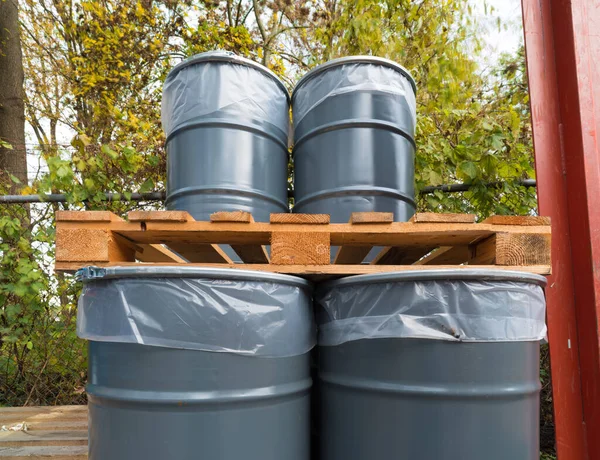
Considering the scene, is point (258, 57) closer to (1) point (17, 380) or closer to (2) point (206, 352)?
(1) point (17, 380)

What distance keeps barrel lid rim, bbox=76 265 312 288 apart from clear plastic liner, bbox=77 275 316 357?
0.5 inches

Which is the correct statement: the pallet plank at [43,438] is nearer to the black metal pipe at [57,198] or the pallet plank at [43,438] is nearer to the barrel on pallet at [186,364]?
the barrel on pallet at [186,364]

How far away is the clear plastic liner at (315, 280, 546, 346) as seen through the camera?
1468mm

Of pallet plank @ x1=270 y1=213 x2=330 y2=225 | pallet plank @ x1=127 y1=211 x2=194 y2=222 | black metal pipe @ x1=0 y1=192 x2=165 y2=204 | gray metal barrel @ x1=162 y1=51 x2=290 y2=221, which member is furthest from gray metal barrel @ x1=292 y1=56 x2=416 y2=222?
black metal pipe @ x1=0 y1=192 x2=165 y2=204

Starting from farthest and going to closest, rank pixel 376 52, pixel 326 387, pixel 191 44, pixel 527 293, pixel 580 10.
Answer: pixel 191 44 → pixel 376 52 → pixel 580 10 → pixel 326 387 → pixel 527 293

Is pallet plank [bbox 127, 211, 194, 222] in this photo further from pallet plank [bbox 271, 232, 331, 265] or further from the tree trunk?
the tree trunk

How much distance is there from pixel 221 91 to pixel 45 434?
2.10 meters

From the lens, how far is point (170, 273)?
1.43 meters

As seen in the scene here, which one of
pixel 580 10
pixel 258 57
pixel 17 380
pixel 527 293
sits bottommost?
pixel 17 380

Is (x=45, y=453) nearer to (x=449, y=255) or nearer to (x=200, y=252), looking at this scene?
(x=200, y=252)

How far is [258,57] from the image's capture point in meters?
6.67

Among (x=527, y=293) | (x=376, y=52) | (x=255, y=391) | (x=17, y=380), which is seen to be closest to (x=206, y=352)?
(x=255, y=391)

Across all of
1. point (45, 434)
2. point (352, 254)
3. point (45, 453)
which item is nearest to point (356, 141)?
point (352, 254)

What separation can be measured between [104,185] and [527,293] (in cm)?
307
